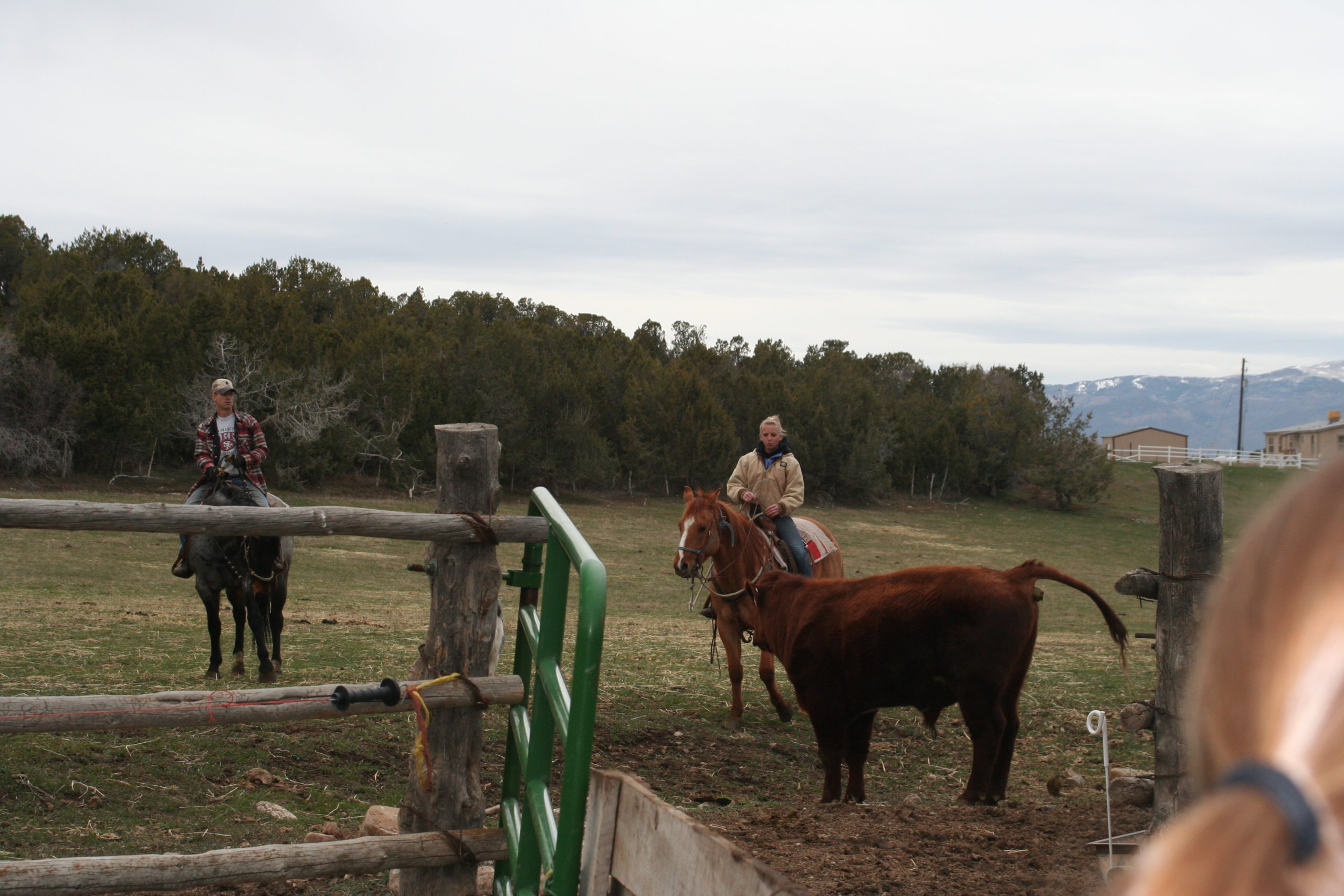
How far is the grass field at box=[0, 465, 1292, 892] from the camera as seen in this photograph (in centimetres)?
528

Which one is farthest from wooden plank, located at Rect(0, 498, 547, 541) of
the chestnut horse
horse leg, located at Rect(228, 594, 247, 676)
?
horse leg, located at Rect(228, 594, 247, 676)

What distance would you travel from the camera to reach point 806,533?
10273 millimetres

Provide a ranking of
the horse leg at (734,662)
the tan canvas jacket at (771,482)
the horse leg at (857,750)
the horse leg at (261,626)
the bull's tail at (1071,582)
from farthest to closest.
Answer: the tan canvas jacket at (771,482)
the horse leg at (261,626)
the horse leg at (734,662)
the horse leg at (857,750)
the bull's tail at (1071,582)

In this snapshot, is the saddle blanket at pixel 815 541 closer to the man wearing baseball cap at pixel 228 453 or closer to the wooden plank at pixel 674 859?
the man wearing baseball cap at pixel 228 453

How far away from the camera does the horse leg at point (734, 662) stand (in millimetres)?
8672

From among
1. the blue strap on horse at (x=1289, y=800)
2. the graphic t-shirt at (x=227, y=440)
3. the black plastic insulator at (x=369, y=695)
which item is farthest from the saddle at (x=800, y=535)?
the blue strap on horse at (x=1289, y=800)

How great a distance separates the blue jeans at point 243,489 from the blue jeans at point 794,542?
4.72m

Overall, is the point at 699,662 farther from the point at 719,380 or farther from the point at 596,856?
the point at 719,380

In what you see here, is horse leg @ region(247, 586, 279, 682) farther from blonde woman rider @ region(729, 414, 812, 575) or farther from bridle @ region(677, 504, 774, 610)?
blonde woman rider @ region(729, 414, 812, 575)

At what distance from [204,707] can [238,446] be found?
670cm

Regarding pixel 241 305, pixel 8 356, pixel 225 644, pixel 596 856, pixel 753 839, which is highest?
pixel 241 305

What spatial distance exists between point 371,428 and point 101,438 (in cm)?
958

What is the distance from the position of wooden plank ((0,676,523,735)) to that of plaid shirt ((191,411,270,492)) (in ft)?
21.1

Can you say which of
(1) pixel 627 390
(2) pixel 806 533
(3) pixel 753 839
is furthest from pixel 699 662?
(1) pixel 627 390
